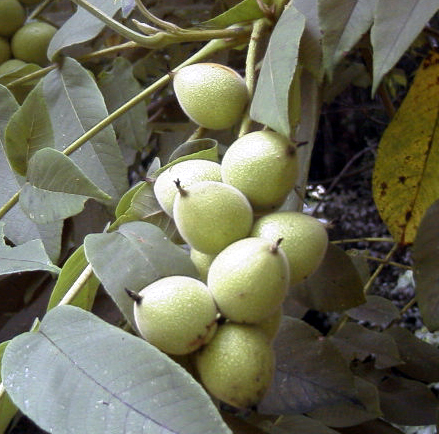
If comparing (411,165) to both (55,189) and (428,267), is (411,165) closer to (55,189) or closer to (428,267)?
(428,267)

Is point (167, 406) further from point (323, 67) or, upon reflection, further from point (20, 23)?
point (20, 23)

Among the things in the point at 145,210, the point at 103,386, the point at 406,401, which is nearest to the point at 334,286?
the point at 145,210

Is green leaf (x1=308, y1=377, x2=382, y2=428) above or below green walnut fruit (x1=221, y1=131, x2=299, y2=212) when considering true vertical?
below

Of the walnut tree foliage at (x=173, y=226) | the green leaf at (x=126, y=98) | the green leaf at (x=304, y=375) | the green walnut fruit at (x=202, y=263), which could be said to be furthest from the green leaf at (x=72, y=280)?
the green leaf at (x=126, y=98)

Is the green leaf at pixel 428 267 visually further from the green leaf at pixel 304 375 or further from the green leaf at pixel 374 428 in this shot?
the green leaf at pixel 374 428

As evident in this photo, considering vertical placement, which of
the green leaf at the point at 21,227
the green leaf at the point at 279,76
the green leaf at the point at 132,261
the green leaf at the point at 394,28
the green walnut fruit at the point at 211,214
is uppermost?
the green leaf at the point at 394,28

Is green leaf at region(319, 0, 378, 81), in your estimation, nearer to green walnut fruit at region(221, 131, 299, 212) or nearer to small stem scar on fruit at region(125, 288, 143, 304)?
green walnut fruit at region(221, 131, 299, 212)

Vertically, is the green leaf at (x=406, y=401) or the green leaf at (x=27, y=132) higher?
the green leaf at (x=27, y=132)

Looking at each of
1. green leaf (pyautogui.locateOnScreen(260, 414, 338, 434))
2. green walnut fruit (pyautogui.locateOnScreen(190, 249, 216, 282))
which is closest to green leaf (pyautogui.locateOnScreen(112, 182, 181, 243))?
green walnut fruit (pyautogui.locateOnScreen(190, 249, 216, 282))
